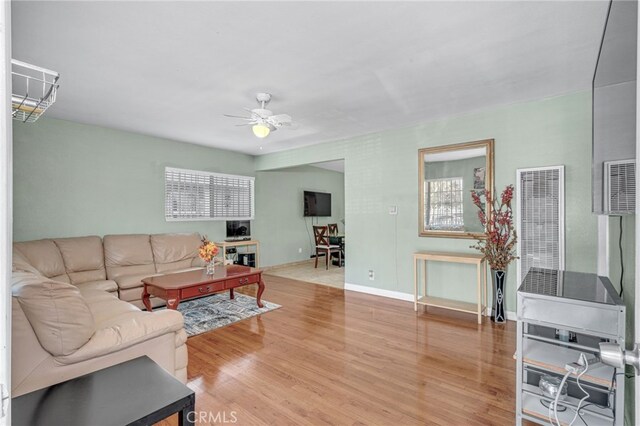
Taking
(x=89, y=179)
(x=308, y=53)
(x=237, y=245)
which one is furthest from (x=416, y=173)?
(x=89, y=179)

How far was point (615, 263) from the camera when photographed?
2180 millimetres

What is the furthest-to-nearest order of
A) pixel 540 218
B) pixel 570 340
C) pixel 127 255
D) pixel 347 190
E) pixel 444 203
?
pixel 347 190, pixel 127 255, pixel 444 203, pixel 540 218, pixel 570 340

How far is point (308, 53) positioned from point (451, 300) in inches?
136

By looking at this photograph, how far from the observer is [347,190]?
532 centimetres

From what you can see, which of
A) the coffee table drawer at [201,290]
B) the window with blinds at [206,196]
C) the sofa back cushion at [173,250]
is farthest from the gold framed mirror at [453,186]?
the window with blinds at [206,196]

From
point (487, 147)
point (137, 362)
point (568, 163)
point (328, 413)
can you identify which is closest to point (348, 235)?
point (487, 147)

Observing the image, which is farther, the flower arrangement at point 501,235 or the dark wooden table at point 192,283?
the flower arrangement at point 501,235

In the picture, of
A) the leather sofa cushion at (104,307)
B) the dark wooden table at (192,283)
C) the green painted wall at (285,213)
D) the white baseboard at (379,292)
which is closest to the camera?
the leather sofa cushion at (104,307)

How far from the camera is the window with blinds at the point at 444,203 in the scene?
13.5 ft

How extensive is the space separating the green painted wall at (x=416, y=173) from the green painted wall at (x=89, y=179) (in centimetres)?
244

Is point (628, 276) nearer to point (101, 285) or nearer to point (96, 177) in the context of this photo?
point (101, 285)

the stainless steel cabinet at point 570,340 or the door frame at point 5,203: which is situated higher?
the door frame at point 5,203

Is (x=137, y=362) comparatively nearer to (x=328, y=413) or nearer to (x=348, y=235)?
(x=328, y=413)

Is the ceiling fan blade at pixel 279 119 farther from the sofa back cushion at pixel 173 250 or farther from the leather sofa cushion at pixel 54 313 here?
the sofa back cushion at pixel 173 250
